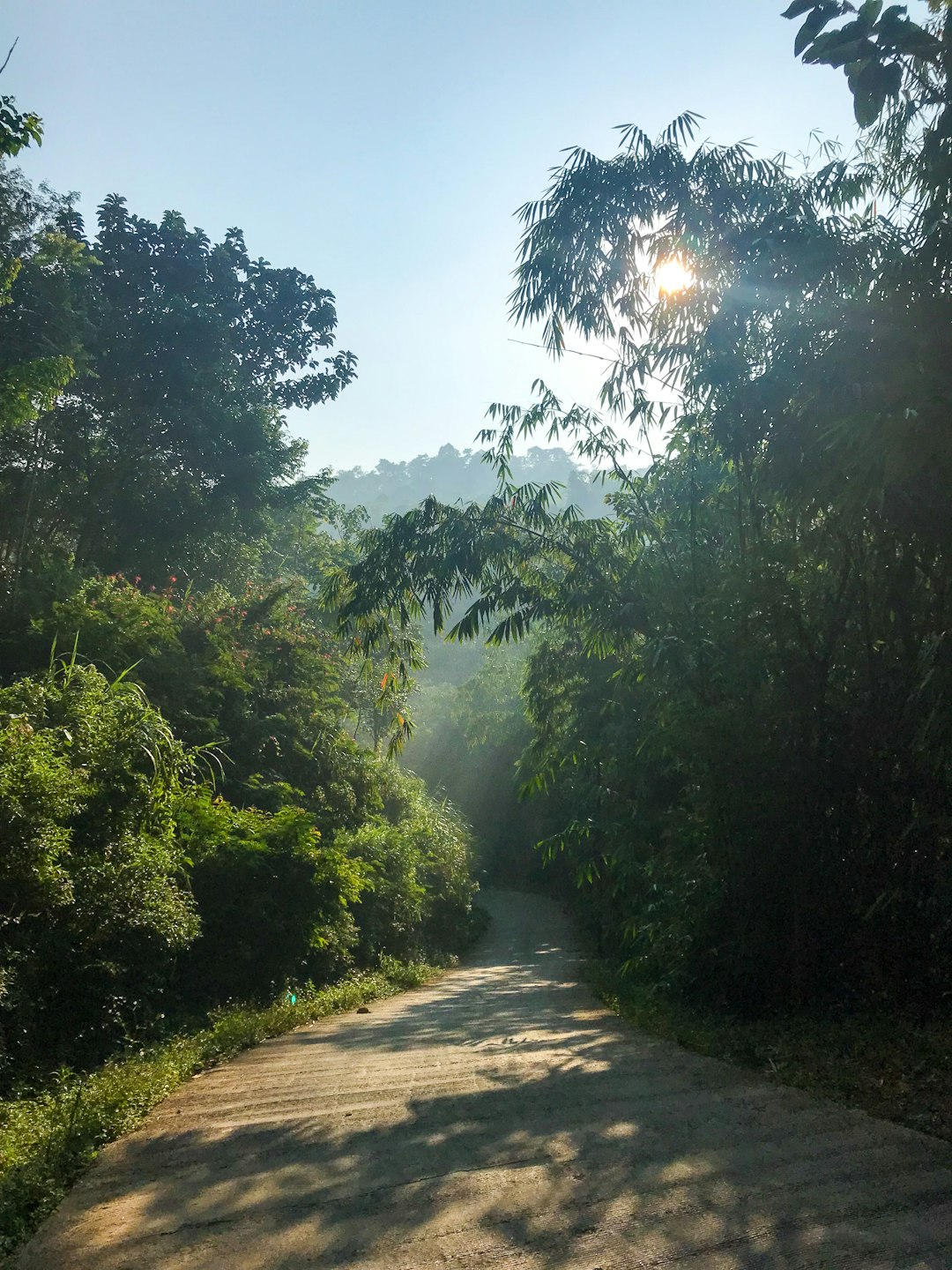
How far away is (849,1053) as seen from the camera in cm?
540

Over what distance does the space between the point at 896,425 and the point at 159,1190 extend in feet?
15.4

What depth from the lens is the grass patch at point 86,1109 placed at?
11.6 ft

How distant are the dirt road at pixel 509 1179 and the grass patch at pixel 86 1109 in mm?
122

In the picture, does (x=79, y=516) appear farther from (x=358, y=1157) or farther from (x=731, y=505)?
(x=358, y=1157)

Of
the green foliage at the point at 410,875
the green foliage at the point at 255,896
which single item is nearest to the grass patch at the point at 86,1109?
the green foliage at the point at 255,896

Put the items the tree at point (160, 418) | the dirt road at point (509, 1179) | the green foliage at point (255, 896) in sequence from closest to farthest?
the dirt road at point (509, 1179) → the green foliage at point (255, 896) → the tree at point (160, 418)

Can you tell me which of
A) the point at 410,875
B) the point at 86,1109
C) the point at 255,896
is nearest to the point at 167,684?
the point at 255,896

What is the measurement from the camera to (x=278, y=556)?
103 ft

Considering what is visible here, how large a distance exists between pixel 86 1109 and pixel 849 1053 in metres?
4.10

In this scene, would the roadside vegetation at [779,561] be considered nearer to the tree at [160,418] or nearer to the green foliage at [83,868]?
the green foliage at [83,868]

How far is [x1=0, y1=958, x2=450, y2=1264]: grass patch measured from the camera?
Result: 3545 mm

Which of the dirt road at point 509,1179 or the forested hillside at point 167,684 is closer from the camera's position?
the dirt road at point 509,1179

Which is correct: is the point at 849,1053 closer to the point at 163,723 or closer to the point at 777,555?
the point at 777,555

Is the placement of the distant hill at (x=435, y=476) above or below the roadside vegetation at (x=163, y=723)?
above
